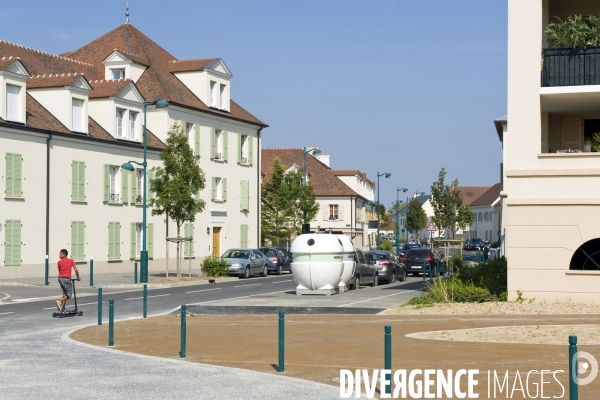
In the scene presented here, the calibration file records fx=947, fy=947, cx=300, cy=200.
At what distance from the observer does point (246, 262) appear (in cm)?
4384

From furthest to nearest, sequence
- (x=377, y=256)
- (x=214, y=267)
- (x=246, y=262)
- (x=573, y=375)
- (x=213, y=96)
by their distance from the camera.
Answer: (x=213, y=96), (x=246, y=262), (x=214, y=267), (x=377, y=256), (x=573, y=375)

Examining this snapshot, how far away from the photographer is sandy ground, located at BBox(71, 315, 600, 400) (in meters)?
12.9

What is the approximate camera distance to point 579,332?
16844 mm

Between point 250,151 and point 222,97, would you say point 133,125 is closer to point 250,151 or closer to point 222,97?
point 222,97

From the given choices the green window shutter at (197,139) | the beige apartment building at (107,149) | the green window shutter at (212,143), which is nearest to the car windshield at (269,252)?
the beige apartment building at (107,149)

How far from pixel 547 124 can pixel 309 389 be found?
18.0m

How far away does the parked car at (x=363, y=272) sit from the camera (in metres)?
31.4

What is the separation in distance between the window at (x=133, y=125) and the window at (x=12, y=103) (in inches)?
353

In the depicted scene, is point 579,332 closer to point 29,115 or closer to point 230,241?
point 29,115

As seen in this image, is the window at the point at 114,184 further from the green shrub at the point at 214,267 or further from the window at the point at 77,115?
the green shrub at the point at 214,267

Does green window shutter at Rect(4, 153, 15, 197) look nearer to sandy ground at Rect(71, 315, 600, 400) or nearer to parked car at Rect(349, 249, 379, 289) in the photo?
parked car at Rect(349, 249, 379, 289)

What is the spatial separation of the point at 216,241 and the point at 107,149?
41.3 feet

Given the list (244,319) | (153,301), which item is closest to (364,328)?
(244,319)

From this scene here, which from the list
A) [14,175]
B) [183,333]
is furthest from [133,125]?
[183,333]
